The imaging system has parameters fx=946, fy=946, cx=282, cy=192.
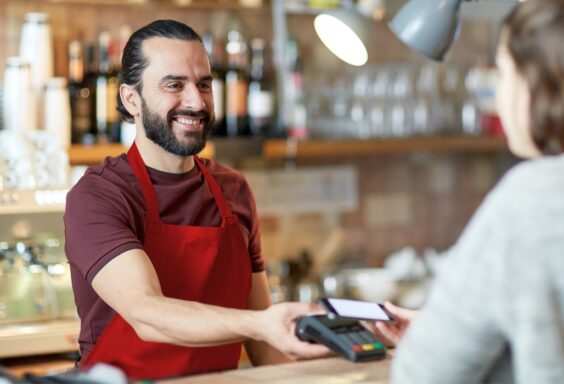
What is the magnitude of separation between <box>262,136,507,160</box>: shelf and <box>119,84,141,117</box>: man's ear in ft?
3.58

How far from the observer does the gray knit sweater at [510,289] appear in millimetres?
1052

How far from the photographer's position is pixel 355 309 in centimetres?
158

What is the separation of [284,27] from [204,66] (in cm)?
145

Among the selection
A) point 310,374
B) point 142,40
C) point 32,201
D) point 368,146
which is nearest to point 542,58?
point 310,374

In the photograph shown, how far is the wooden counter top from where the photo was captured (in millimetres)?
1514

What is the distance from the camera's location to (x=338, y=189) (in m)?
3.72

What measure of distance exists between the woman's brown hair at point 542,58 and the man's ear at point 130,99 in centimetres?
111

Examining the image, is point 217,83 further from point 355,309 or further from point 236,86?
point 355,309

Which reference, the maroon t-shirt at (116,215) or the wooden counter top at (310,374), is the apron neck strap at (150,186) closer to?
the maroon t-shirt at (116,215)

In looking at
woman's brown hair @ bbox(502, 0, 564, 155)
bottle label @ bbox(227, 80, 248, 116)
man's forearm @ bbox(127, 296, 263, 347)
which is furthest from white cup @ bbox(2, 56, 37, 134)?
woman's brown hair @ bbox(502, 0, 564, 155)

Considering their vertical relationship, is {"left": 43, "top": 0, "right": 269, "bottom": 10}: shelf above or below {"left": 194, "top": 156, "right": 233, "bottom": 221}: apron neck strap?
above

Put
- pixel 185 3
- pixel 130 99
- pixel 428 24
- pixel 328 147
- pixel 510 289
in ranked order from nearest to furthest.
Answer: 1. pixel 510 289
2. pixel 428 24
3. pixel 130 99
4. pixel 185 3
5. pixel 328 147

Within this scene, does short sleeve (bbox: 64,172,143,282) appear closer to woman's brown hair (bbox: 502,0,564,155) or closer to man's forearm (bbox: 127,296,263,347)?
man's forearm (bbox: 127,296,263,347)

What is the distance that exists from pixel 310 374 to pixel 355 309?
0.13 metres
